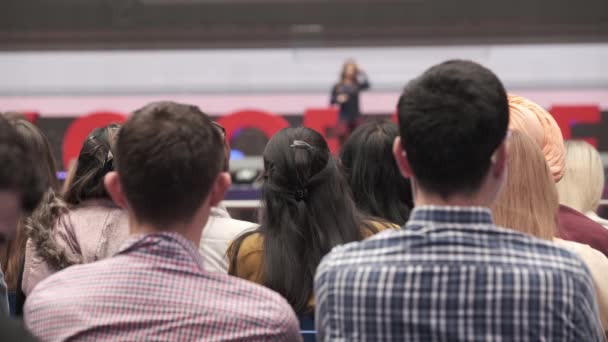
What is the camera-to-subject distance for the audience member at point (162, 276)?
125 centimetres

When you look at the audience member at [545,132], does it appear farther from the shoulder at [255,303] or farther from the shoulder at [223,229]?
the shoulder at [255,303]

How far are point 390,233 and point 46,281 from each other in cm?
59

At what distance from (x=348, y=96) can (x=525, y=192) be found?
686cm

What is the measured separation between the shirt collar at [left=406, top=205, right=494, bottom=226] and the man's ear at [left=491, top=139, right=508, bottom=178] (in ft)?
0.31

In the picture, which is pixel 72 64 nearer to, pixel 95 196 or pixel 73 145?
pixel 73 145

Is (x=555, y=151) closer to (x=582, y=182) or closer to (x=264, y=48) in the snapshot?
(x=582, y=182)

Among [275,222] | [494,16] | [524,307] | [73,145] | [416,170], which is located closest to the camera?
[524,307]

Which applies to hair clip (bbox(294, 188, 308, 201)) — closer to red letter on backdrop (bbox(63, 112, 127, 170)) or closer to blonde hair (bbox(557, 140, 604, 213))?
blonde hair (bbox(557, 140, 604, 213))

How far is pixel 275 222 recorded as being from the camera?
6.86 feet

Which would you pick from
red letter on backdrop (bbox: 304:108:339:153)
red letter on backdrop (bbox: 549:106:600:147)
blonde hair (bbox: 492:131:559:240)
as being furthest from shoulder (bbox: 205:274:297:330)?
red letter on backdrop (bbox: 549:106:600:147)

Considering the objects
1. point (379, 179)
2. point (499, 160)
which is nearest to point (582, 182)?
point (379, 179)

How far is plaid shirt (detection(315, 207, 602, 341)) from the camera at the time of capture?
120 cm

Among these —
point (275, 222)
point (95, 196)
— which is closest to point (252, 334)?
point (275, 222)

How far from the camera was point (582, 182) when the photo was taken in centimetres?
270
